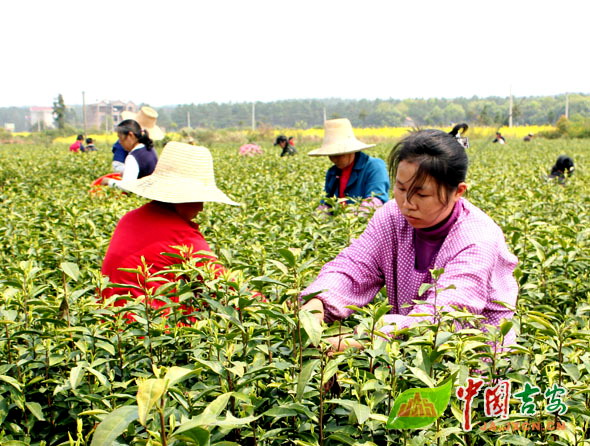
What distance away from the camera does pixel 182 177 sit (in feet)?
8.82

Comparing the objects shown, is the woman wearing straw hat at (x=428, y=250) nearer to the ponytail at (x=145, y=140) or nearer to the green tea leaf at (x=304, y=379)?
the green tea leaf at (x=304, y=379)

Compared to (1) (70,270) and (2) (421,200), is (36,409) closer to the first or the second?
(1) (70,270)

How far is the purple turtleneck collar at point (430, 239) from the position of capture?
6.26ft

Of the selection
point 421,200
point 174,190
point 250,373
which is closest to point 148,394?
point 250,373

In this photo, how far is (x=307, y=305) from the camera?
1.80 m

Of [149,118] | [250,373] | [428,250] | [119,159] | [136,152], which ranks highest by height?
[149,118]

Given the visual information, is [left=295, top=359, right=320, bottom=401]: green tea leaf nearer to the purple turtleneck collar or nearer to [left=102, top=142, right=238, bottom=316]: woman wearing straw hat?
the purple turtleneck collar

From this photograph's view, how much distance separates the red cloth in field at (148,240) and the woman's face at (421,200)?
0.90 metres

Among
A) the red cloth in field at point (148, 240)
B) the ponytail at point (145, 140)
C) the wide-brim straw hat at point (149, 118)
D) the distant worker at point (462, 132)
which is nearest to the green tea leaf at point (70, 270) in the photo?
the red cloth in field at point (148, 240)

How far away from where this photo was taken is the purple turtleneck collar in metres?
1.91

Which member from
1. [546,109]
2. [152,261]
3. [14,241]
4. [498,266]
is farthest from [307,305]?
[546,109]

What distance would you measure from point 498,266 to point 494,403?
2.60 ft

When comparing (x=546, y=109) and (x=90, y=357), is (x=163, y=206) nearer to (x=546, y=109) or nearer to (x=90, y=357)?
(x=90, y=357)

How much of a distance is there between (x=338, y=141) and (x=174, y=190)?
227 cm
